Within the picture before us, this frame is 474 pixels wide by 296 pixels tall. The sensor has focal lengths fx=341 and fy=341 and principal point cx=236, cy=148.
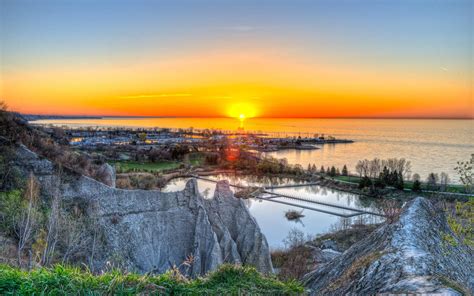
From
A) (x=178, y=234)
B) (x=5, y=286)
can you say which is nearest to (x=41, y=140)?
(x=178, y=234)

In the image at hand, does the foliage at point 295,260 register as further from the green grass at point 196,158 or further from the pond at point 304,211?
the green grass at point 196,158

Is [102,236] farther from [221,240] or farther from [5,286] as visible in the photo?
[5,286]

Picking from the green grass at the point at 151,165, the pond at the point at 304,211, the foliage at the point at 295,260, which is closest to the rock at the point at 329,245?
the foliage at the point at 295,260

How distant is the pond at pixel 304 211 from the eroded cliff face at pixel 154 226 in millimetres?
14414

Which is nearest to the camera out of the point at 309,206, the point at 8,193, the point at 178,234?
the point at 8,193

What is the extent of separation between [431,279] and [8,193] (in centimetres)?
1504

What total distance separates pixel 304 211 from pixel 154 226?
32323mm

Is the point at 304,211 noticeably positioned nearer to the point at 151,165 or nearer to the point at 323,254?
the point at 323,254

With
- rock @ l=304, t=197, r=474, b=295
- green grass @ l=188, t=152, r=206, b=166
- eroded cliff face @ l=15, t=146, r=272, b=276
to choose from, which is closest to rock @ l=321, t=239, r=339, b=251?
eroded cliff face @ l=15, t=146, r=272, b=276

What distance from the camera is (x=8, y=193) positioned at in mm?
13703

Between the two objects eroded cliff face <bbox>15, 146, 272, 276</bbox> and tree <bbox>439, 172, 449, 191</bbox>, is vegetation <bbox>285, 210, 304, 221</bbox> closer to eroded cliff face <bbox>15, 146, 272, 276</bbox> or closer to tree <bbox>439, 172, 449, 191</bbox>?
eroded cliff face <bbox>15, 146, 272, 276</bbox>

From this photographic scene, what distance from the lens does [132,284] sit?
5.28 metres

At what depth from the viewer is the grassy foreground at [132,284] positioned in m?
5.05

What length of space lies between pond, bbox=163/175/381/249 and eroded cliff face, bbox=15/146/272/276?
1441 centimetres
